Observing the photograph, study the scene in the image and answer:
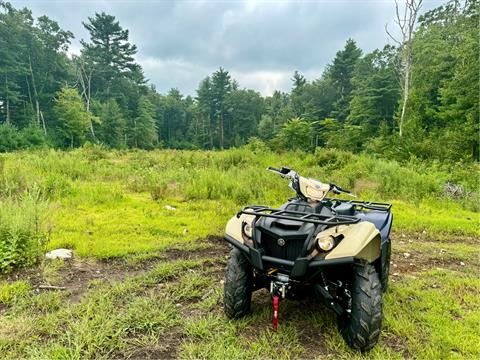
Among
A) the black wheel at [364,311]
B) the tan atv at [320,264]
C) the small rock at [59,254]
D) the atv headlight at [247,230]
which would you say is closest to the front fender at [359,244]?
the tan atv at [320,264]

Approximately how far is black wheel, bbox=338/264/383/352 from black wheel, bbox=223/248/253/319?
78 cm

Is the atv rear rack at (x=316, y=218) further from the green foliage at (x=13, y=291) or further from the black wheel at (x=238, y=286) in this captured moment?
the green foliage at (x=13, y=291)

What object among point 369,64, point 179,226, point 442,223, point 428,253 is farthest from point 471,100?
point 369,64

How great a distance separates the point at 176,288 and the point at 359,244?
74.8 inches

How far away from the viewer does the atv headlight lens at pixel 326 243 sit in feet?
6.57

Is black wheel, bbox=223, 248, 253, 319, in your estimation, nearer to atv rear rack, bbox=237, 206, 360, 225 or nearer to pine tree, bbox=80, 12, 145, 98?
atv rear rack, bbox=237, 206, 360, 225

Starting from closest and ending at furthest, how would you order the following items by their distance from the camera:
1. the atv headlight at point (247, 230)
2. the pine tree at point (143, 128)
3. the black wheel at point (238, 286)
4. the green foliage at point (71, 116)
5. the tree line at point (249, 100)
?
the atv headlight at point (247, 230) → the black wheel at point (238, 286) → the tree line at point (249, 100) → the green foliage at point (71, 116) → the pine tree at point (143, 128)

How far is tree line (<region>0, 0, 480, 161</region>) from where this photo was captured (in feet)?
59.4

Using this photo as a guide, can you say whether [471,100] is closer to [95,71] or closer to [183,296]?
[183,296]

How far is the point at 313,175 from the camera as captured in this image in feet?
32.5

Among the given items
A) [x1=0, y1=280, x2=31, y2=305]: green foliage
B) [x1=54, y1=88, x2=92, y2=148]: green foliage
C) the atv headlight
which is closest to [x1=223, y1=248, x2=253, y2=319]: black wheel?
the atv headlight

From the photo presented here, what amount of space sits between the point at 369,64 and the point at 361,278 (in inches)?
1606

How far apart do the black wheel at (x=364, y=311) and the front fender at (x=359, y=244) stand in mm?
133

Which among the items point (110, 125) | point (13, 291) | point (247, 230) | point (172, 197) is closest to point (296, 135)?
point (172, 197)
